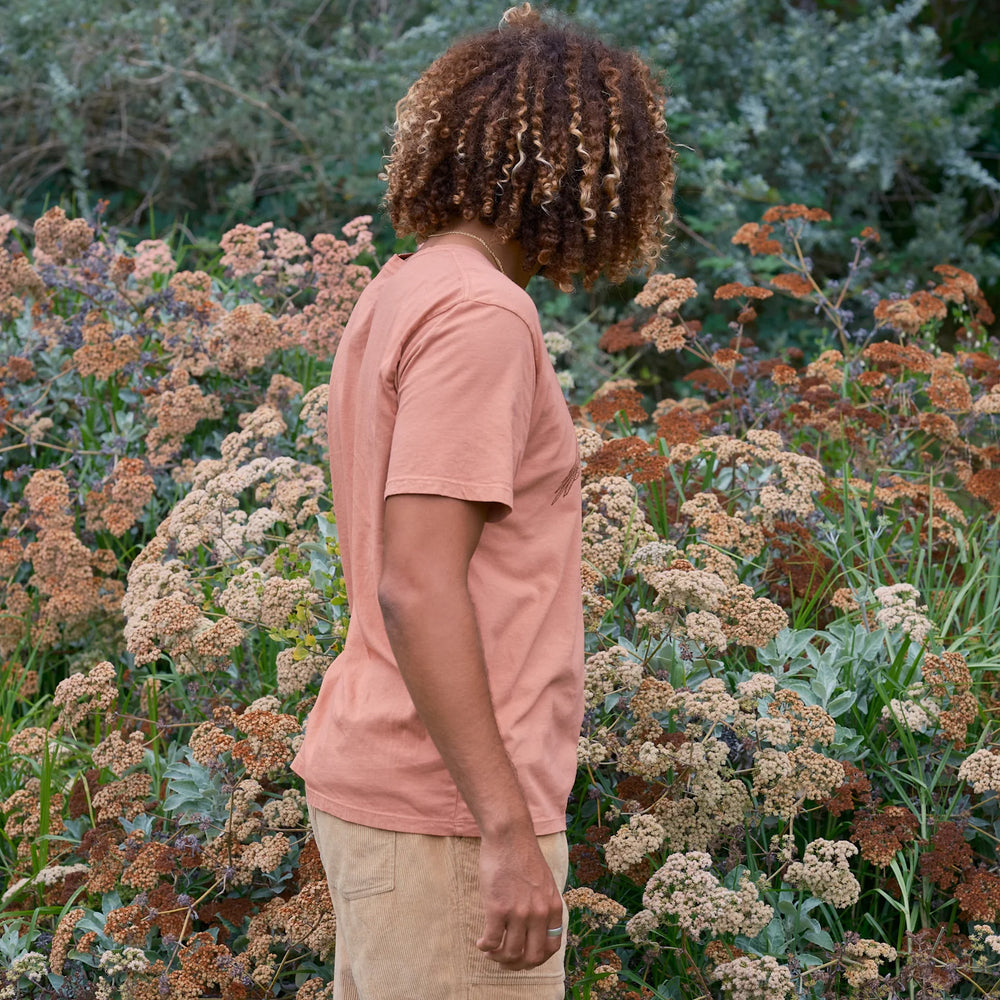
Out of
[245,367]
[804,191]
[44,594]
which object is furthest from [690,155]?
[44,594]

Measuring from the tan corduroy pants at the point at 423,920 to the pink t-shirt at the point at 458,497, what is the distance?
33mm

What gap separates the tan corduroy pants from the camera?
170 centimetres

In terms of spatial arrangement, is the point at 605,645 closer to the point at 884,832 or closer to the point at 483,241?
the point at 884,832

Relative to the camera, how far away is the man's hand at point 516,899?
5.14ft

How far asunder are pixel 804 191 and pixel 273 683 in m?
5.34

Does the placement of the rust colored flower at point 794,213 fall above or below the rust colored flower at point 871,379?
above

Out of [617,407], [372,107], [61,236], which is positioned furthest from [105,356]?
[372,107]

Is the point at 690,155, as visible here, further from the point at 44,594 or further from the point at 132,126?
the point at 44,594

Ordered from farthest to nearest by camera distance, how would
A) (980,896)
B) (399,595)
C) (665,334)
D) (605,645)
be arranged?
(665,334) → (605,645) → (980,896) → (399,595)

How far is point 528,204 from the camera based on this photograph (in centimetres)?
183

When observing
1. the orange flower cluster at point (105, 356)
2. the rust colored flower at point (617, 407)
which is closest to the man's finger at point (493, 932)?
the rust colored flower at point (617, 407)

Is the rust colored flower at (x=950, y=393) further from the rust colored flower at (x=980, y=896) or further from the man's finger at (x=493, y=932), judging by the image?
the man's finger at (x=493, y=932)

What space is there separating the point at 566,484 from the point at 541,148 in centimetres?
48

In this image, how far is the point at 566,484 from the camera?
1.84m
